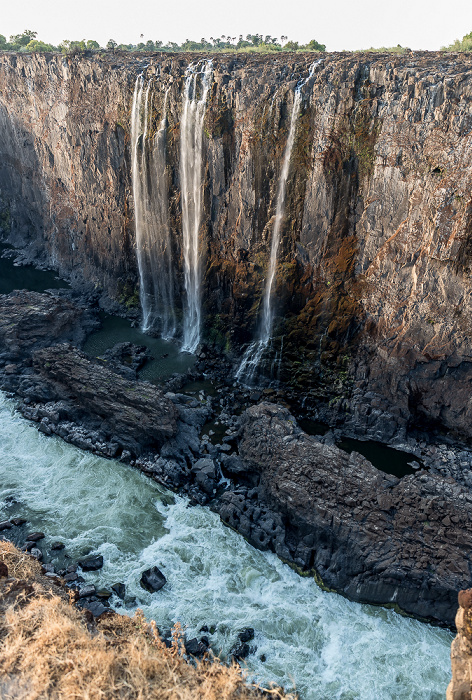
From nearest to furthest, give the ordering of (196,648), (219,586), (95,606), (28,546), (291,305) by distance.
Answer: (196,648), (95,606), (219,586), (28,546), (291,305)

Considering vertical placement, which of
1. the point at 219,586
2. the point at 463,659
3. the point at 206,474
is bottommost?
the point at 219,586

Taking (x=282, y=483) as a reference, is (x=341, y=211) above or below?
above

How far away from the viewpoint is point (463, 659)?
7.75 meters

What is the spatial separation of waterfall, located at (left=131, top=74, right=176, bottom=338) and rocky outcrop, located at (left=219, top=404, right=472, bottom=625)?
14.4 metres

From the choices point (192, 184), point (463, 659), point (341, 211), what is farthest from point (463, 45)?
point (463, 659)

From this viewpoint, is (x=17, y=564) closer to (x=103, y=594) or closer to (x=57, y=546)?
(x=103, y=594)

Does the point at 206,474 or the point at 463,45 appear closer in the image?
the point at 206,474

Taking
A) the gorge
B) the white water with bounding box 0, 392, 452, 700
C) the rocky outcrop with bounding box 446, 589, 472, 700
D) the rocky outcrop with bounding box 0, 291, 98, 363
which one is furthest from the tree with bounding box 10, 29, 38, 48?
the rocky outcrop with bounding box 446, 589, 472, 700

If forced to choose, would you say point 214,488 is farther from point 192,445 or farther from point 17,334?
point 17,334

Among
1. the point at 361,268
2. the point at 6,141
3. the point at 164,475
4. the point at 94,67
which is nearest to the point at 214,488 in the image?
the point at 164,475

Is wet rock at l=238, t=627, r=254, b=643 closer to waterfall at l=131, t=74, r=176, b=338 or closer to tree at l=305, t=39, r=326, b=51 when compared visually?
waterfall at l=131, t=74, r=176, b=338

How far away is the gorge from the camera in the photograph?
16844 millimetres

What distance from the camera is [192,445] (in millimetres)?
21156

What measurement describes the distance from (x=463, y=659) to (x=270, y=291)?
64.7 ft
